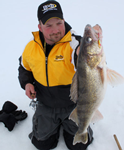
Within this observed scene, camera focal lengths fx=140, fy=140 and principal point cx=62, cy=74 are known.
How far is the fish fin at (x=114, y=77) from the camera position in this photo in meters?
1.46

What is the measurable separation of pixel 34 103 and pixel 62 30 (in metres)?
1.42

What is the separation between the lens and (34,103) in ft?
8.60

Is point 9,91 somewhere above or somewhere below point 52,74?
below

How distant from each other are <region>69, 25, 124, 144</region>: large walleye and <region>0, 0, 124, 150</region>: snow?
123cm

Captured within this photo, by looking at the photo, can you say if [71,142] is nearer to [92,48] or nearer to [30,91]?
[30,91]

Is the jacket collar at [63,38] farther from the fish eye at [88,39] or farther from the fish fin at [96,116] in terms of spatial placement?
the fish fin at [96,116]

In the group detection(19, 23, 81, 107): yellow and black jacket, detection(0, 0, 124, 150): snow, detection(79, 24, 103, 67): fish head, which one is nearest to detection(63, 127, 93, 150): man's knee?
detection(0, 0, 124, 150): snow

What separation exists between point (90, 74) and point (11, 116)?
2.03 m

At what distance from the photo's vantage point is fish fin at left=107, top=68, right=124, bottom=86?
57.6 inches

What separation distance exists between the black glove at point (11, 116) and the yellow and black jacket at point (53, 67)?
74 centimetres

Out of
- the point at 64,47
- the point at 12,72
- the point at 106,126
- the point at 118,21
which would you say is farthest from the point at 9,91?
the point at 118,21

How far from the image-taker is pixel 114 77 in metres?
1.48

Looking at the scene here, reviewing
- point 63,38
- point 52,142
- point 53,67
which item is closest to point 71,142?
point 52,142

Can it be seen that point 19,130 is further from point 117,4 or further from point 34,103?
point 117,4
